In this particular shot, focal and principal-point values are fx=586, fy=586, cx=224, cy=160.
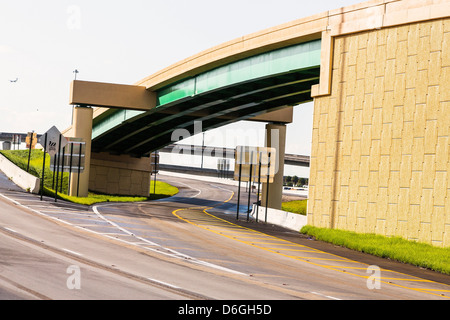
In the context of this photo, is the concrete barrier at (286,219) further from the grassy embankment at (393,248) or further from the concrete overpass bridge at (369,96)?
the grassy embankment at (393,248)

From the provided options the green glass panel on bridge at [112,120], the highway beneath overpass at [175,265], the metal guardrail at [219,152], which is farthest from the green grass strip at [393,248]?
the metal guardrail at [219,152]

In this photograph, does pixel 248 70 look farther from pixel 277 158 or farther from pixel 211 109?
pixel 277 158

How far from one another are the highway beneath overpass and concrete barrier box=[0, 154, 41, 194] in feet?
33.7

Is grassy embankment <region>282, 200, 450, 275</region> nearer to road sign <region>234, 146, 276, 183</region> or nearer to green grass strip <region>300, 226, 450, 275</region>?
green grass strip <region>300, 226, 450, 275</region>

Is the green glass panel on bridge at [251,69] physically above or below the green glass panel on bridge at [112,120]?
above

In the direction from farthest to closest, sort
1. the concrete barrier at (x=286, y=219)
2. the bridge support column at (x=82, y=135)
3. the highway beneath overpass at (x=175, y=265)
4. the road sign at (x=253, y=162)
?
the bridge support column at (x=82, y=135) < the road sign at (x=253, y=162) < the concrete barrier at (x=286, y=219) < the highway beneath overpass at (x=175, y=265)

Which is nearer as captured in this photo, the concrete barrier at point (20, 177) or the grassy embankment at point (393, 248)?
the grassy embankment at point (393, 248)

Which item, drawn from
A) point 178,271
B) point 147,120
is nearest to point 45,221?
point 178,271

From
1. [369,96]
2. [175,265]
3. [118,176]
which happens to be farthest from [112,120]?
[175,265]

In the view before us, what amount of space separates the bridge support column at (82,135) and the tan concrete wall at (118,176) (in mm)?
16920

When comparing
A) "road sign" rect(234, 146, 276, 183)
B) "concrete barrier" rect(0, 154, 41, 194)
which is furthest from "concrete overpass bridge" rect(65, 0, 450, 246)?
"concrete barrier" rect(0, 154, 41, 194)

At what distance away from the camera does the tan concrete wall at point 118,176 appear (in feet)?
219

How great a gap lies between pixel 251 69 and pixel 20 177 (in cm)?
1834

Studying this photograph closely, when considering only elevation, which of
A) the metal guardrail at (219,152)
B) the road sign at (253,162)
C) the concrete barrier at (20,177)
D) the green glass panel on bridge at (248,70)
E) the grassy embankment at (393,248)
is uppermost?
the green glass panel on bridge at (248,70)
